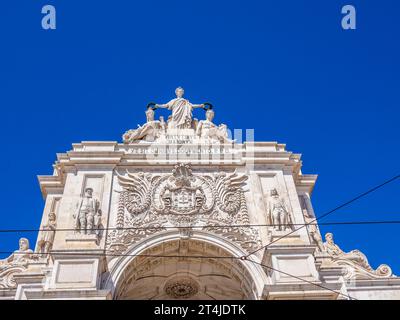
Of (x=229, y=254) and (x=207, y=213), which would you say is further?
(x=207, y=213)

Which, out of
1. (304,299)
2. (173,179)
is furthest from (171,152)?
(304,299)

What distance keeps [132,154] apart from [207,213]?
3.73 metres

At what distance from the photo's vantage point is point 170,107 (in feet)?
61.5

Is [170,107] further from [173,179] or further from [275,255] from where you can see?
[275,255]

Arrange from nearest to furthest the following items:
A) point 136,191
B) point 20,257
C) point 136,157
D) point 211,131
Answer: point 20,257
point 136,191
point 136,157
point 211,131

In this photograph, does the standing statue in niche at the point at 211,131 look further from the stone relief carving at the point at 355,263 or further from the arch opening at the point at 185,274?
the stone relief carving at the point at 355,263

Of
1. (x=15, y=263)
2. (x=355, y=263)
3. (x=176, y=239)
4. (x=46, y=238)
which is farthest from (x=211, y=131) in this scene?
(x=15, y=263)

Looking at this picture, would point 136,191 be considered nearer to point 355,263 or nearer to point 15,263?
point 15,263

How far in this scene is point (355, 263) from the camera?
1462 centimetres

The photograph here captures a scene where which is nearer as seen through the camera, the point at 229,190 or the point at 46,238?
the point at 46,238

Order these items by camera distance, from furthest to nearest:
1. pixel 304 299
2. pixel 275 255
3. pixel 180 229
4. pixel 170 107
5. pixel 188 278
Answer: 1. pixel 170 107
2. pixel 188 278
3. pixel 180 229
4. pixel 275 255
5. pixel 304 299

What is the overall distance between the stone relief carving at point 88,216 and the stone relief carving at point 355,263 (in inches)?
303

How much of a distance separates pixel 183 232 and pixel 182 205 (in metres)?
1.14

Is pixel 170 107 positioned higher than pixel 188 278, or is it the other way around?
pixel 170 107
